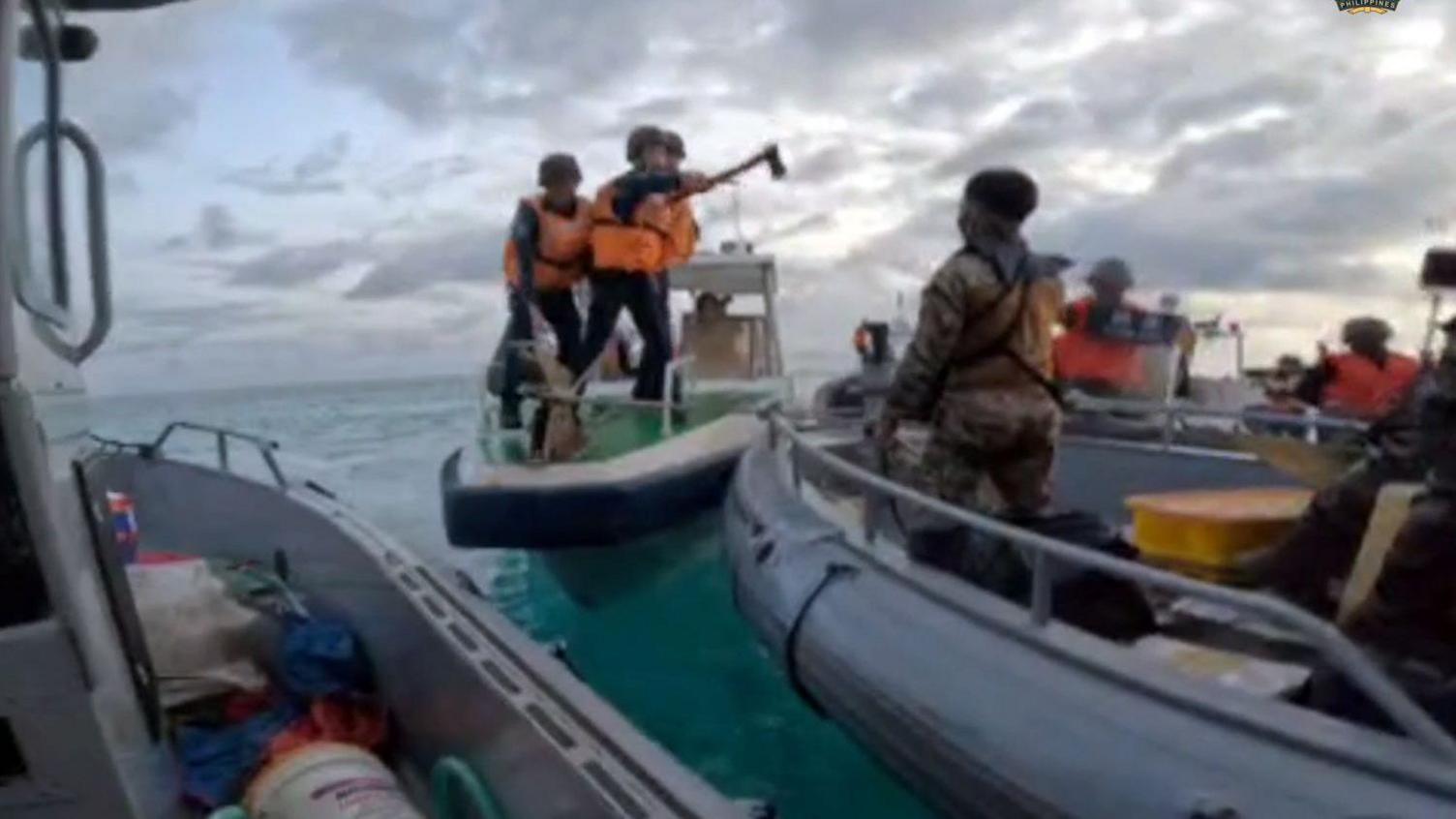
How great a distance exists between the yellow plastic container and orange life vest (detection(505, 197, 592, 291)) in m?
4.15

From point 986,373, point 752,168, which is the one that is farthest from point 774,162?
point 986,373

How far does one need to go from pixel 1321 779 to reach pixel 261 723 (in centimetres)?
253

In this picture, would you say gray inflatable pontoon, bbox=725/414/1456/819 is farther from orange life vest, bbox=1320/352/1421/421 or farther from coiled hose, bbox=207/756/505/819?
orange life vest, bbox=1320/352/1421/421

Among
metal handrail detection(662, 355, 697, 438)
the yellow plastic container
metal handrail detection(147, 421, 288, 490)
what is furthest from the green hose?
metal handrail detection(662, 355, 697, 438)

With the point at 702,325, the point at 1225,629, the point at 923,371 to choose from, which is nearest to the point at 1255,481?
the point at 1225,629

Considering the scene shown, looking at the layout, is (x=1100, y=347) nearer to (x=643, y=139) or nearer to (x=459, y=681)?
(x=643, y=139)

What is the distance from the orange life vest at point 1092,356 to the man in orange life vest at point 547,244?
2.84 meters

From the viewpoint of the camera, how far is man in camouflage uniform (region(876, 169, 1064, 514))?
378 cm

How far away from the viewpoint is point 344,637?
365cm

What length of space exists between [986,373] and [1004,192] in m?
0.55

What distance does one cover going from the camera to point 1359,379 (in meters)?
6.80

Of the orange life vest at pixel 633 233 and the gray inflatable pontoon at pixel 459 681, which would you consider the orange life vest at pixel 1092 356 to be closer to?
the orange life vest at pixel 633 233

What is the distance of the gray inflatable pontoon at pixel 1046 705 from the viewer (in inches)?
81.4

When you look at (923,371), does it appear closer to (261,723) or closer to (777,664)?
(777,664)
